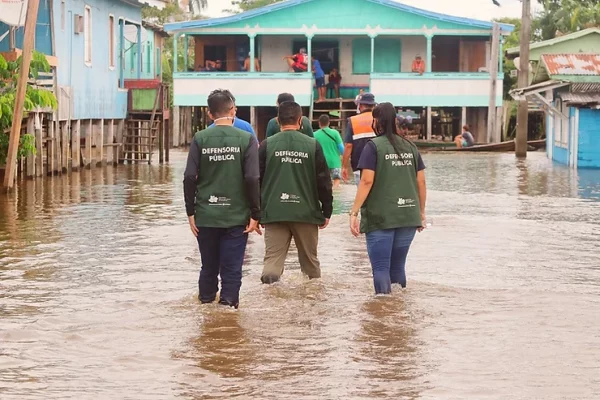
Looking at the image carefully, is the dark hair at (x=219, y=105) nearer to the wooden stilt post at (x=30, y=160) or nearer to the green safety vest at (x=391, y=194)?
the green safety vest at (x=391, y=194)

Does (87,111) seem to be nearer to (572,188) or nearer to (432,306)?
(572,188)

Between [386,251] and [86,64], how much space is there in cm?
2356

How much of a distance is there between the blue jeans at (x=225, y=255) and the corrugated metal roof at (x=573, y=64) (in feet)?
78.9

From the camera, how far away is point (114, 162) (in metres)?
34.0

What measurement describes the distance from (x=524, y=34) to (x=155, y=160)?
1212 cm

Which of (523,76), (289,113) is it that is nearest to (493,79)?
(523,76)

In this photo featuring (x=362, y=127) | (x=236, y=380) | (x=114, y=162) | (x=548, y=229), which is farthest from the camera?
(x=114, y=162)

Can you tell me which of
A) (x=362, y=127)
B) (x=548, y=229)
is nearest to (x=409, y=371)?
(x=362, y=127)

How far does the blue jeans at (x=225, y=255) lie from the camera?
8.76 meters

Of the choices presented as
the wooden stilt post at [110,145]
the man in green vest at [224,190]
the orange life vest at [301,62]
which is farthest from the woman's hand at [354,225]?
the orange life vest at [301,62]

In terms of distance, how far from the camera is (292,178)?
9.52 meters

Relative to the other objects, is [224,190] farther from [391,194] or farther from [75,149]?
[75,149]

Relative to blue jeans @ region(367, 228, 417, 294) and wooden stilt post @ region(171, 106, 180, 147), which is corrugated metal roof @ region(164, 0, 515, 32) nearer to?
wooden stilt post @ region(171, 106, 180, 147)

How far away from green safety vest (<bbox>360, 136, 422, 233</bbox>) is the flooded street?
0.68m
